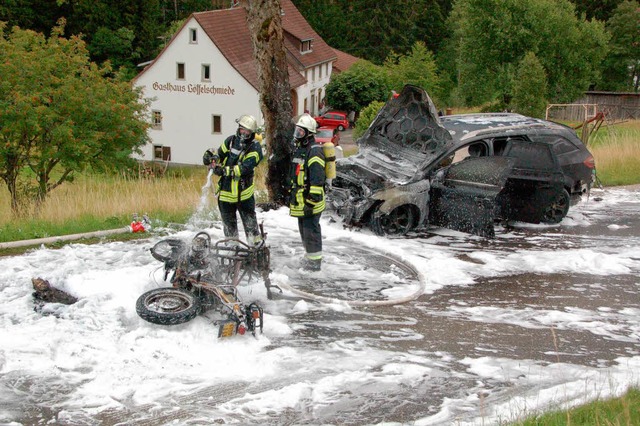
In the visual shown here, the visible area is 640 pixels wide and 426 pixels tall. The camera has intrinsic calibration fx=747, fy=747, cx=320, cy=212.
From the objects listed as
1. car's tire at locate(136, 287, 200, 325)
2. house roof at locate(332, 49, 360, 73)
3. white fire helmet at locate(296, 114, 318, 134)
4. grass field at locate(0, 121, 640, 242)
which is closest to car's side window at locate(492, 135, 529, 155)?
white fire helmet at locate(296, 114, 318, 134)

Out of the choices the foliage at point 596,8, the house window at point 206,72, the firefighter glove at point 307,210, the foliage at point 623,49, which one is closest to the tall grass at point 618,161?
the firefighter glove at point 307,210

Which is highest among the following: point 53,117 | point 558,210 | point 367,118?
point 53,117

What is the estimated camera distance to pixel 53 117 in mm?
16625

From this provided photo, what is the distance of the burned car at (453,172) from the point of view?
11.2m

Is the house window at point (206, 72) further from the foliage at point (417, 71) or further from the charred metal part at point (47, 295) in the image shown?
the charred metal part at point (47, 295)

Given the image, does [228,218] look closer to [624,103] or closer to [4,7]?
[624,103]

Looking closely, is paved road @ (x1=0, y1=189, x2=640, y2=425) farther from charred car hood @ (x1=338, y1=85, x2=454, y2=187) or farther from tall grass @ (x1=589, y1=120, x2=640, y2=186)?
tall grass @ (x1=589, y1=120, x2=640, y2=186)

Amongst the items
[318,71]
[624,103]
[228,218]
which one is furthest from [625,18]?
[228,218]

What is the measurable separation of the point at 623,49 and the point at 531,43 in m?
12.1

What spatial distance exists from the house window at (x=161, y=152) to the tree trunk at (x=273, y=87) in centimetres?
3244

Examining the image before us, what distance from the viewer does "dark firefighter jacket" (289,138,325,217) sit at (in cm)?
928

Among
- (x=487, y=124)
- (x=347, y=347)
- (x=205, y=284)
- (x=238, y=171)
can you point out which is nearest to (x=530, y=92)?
(x=487, y=124)

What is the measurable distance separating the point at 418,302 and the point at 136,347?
11.3ft

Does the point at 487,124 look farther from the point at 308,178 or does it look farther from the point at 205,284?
the point at 205,284
